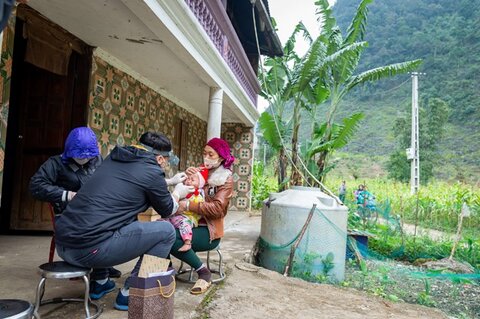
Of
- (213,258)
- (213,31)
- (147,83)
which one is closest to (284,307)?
(213,258)

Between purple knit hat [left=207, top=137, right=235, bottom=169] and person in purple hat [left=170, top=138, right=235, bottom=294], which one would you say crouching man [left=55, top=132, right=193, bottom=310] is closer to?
person in purple hat [left=170, top=138, right=235, bottom=294]

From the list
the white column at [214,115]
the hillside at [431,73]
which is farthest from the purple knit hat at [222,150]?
the hillside at [431,73]

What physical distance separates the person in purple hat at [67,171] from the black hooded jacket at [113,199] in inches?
13.9

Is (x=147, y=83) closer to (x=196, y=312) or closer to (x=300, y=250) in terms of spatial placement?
(x=300, y=250)

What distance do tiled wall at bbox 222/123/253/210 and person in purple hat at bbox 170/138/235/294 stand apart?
25.2 feet

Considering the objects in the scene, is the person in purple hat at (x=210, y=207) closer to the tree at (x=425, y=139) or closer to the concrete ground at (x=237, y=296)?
the concrete ground at (x=237, y=296)

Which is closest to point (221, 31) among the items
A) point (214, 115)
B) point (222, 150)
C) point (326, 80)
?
point (214, 115)

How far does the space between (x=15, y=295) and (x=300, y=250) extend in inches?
135

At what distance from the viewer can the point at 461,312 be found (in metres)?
4.48

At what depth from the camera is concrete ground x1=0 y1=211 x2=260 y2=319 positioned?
2.53 metres

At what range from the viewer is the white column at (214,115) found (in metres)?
5.61

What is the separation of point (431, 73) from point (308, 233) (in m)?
47.4

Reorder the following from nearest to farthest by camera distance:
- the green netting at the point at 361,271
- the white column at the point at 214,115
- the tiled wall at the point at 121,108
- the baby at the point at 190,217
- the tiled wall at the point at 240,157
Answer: the baby at the point at 190,217, the green netting at the point at 361,271, the tiled wall at the point at 121,108, the white column at the point at 214,115, the tiled wall at the point at 240,157

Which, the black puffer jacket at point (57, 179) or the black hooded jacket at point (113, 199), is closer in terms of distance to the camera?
the black hooded jacket at point (113, 199)
